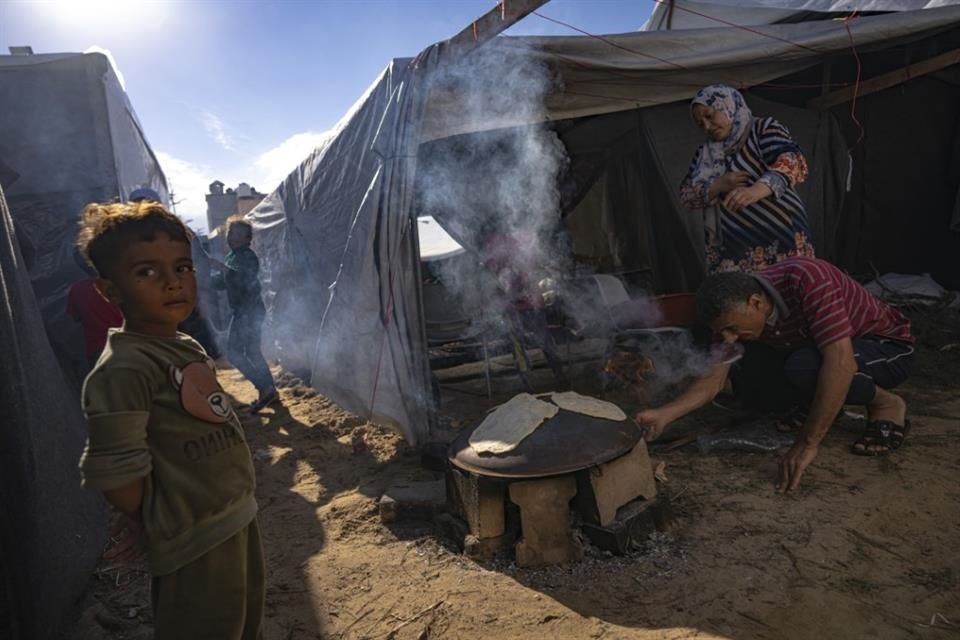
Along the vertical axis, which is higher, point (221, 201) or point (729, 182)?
point (221, 201)

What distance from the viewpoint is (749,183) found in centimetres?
336

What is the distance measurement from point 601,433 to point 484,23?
8.26 ft

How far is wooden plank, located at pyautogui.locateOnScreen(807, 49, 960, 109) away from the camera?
527 centimetres

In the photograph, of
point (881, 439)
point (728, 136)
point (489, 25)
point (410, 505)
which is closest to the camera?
point (410, 505)

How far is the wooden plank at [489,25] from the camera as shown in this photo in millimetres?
3127

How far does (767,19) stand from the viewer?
18.1ft

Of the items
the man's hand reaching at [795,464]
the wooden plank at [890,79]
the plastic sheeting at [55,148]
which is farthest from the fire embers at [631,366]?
the plastic sheeting at [55,148]

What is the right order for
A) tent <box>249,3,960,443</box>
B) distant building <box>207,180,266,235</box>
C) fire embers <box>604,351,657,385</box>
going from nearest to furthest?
1. tent <box>249,3,960,443</box>
2. fire embers <box>604,351,657,385</box>
3. distant building <box>207,180,266,235</box>

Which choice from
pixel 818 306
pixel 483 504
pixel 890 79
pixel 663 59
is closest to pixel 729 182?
pixel 818 306

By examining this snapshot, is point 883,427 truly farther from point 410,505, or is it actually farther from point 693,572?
point 410,505

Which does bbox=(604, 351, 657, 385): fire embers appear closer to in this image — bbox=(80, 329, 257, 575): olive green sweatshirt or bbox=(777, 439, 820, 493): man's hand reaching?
bbox=(777, 439, 820, 493): man's hand reaching

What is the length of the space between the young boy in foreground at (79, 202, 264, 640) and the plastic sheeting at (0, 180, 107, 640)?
3.04 ft

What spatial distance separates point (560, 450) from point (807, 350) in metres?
1.62

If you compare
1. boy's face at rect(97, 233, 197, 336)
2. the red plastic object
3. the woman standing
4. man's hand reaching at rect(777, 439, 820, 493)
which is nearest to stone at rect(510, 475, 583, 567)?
man's hand reaching at rect(777, 439, 820, 493)
